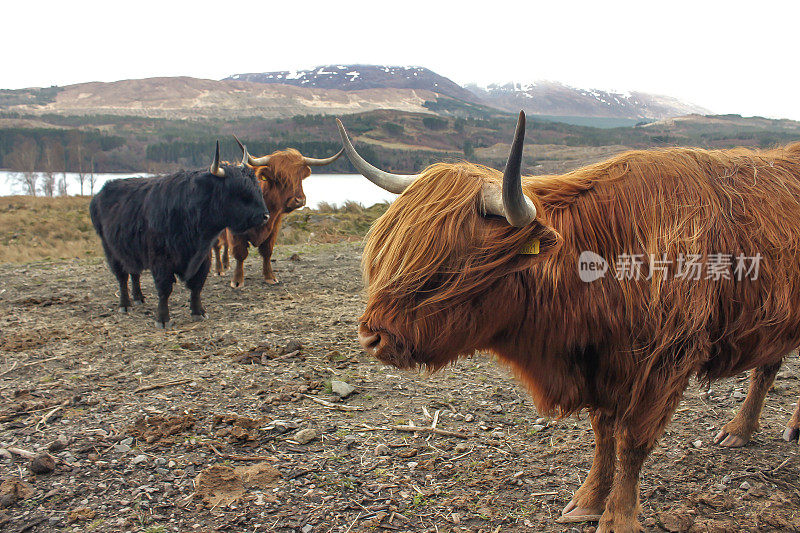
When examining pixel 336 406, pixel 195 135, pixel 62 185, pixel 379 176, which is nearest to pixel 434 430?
pixel 336 406

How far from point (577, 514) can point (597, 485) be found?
0.18m

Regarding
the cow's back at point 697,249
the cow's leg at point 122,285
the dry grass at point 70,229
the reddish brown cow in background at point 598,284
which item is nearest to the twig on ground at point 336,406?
the reddish brown cow in background at point 598,284

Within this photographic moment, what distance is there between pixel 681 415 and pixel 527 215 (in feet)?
9.04

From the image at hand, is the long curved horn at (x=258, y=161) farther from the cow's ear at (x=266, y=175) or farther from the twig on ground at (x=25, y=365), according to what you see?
the twig on ground at (x=25, y=365)

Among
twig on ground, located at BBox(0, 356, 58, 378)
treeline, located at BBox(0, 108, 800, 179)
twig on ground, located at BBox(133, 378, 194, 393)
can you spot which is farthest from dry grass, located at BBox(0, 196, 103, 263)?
twig on ground, located at BBox(133, 378, 194, 393)

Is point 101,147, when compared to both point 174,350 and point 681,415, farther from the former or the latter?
point 681,415

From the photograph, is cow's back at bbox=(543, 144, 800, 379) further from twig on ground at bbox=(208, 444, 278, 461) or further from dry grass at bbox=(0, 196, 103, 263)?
dry grass at bbox=(0, 196, 103, 263)

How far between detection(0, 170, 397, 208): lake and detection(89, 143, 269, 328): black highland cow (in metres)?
0.83

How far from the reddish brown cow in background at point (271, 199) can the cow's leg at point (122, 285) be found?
1.62 metres

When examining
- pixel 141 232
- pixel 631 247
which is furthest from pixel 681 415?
pixel 141 232

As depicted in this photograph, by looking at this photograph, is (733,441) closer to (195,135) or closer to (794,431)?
(794,431)

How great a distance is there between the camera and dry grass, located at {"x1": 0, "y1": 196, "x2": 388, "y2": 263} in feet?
38.0

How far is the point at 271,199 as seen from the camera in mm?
7832

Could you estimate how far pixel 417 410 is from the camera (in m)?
3.58
